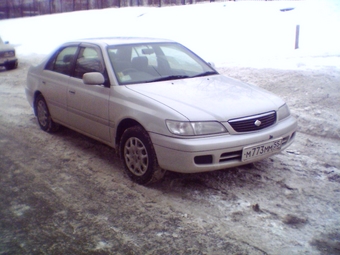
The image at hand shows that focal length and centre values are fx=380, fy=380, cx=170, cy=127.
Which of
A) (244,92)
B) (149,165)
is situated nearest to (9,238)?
(149,165)

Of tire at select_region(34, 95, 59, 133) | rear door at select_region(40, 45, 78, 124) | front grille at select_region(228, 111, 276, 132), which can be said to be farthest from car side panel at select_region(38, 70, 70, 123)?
front grille at select_region(228, 111, 276, 132)

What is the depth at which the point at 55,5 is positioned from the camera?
3159cm

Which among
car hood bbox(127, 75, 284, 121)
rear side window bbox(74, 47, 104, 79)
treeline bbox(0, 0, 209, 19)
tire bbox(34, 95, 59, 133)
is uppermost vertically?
treeline bbox(0, 0, 209, 19)

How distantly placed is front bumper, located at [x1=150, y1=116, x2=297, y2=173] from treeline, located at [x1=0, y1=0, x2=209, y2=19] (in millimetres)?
22950

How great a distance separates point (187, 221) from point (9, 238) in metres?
1.55

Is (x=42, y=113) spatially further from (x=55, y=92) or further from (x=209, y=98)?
(x=209, y=98)

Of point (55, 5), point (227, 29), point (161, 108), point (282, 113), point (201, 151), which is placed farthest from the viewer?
point (55, 5)

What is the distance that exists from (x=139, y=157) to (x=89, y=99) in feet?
3.96

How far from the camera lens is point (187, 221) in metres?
3.47

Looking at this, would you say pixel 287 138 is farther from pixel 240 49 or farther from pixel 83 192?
pixel 240 49

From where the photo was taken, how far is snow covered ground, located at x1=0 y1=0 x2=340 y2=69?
12.4m

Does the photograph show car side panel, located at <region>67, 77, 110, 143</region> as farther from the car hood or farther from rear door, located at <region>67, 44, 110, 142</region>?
the car hood

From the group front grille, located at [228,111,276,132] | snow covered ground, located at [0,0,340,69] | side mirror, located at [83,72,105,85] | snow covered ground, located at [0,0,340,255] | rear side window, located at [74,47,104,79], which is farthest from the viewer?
snow covered ground, located at [0,0,340,69]

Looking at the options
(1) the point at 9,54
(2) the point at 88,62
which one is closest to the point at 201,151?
(2) the point at 88,62
